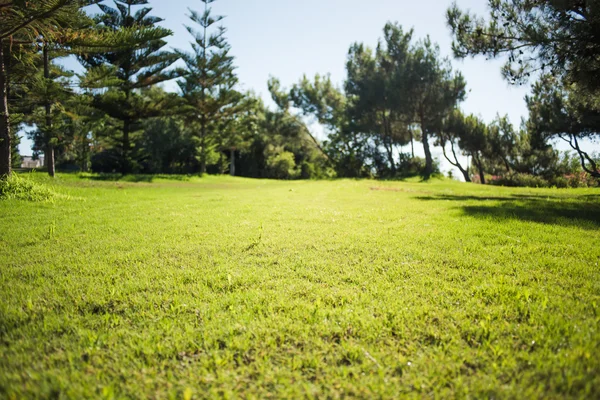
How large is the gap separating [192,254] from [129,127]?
23.8 m

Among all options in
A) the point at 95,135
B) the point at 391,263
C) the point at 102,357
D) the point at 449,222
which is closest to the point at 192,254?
the point at 102,357

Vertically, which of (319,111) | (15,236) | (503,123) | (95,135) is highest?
(319,111)

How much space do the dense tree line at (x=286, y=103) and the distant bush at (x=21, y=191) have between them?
0.57 meters

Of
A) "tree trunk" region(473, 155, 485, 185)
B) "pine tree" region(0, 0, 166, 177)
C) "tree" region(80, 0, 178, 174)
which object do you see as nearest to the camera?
"pine tree" region(0, 0, 166, 177)

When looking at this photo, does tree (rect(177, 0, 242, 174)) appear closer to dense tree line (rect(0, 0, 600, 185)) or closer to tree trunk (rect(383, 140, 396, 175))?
dense tree line (rect(0, 0, 600, 185))

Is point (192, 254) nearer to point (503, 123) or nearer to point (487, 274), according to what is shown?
point (487, 274)

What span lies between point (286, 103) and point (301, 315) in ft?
125

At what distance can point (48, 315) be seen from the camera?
246 centimetres

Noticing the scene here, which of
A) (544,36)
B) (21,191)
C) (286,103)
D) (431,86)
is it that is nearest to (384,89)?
(431,86)

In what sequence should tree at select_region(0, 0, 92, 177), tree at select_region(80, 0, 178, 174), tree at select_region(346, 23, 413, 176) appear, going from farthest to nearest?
tree at select_region(346, 23, 413, 176) < tree at select_region(80, 0, 178, 174) < tree at select_region(0, 0, 92, 177)

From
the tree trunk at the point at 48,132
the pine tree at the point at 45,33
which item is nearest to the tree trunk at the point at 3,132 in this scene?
the pine tree at the point at 45,33

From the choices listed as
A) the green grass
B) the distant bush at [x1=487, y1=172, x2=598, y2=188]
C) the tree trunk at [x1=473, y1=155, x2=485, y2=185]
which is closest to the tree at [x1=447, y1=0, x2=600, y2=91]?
the green grass

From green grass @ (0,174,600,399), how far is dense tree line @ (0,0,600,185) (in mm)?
7192

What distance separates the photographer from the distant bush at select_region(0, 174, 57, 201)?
319 inches
